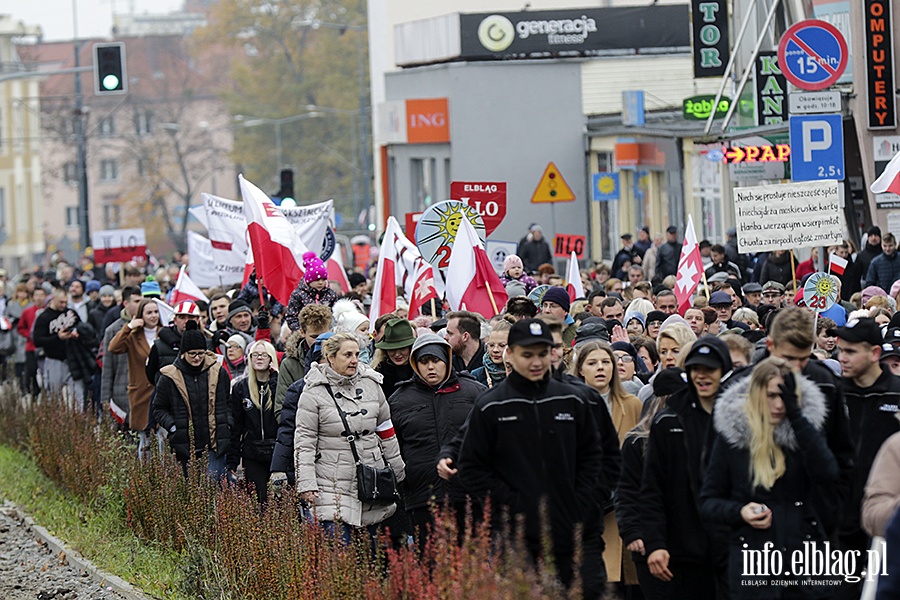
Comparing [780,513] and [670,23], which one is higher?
[670,23]

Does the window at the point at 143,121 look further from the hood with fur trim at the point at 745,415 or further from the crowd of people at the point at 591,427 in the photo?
the hood with fur trim at the point at 745,415

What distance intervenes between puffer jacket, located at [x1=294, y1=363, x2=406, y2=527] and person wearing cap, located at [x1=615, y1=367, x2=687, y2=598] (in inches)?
90.6

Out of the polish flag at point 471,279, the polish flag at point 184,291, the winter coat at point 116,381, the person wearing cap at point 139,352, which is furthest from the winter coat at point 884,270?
the winter coat at point 116,381

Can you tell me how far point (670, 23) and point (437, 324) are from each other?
1202 inches

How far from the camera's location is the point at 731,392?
744 cm

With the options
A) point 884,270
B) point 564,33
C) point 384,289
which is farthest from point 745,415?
point 564,33

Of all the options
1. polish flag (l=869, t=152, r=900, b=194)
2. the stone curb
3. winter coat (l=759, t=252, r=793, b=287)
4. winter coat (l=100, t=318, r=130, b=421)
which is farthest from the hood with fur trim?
winter coat (l=759, t=252, r=793, b=287)

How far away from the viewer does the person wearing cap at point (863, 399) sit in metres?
8.21

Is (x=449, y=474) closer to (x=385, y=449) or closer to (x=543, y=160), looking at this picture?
(x=385, y=449)

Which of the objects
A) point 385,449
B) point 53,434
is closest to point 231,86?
point 53,434

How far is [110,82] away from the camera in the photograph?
27.2 metres

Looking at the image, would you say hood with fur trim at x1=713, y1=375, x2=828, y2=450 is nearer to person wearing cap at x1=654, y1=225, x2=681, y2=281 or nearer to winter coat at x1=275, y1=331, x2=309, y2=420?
winter coat at x1=275, y1=331, x2=309, y2=420

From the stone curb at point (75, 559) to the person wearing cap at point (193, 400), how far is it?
3.49 feet

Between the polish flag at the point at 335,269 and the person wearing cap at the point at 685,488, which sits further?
the polish flag at the point at 335,269
